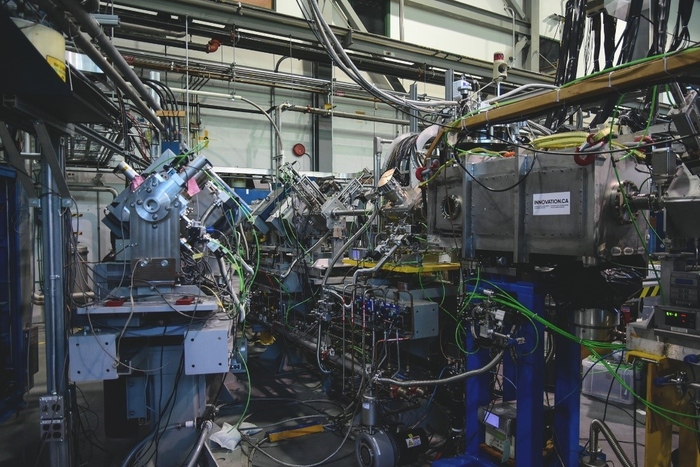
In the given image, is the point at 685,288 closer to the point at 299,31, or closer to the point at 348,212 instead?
the point at 348,212

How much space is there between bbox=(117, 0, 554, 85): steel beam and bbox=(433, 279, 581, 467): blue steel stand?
4.77 metres

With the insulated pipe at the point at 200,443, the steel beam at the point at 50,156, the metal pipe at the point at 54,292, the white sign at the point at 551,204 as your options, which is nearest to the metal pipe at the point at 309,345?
the insulated pipe at the point at 200,443

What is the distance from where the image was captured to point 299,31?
20.1ft

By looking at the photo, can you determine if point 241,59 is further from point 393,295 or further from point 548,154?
point 548,154

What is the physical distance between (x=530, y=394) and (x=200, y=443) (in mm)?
1815

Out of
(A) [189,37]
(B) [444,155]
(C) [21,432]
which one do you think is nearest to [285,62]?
(A) [189,37]

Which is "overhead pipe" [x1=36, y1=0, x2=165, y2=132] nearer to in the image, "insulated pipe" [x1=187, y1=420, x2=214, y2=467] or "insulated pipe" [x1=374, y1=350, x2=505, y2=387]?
"insulated pipe" [x1=187, y1=420, x2=214, y2=467]

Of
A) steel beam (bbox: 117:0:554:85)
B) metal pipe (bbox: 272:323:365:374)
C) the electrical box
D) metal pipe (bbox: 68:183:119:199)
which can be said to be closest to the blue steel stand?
metal pipe (bbox: 272:323:365:374)

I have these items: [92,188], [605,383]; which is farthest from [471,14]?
[92,188]

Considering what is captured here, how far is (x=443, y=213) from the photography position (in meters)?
2.79

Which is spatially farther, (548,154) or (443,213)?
(443,213)

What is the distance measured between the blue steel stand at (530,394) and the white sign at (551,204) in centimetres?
40

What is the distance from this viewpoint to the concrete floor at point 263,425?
3.16 m

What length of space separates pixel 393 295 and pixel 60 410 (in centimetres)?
199
